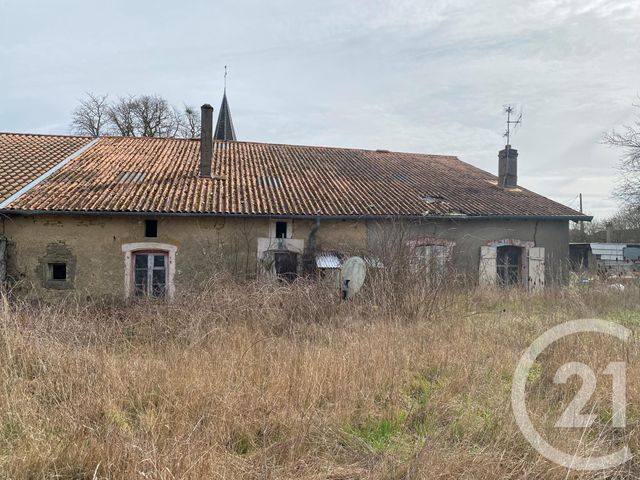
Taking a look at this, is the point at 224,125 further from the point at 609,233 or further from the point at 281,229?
the point at 609,233

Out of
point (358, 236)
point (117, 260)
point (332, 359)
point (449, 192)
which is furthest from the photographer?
point (449, 192)

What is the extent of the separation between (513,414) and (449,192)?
11737mm

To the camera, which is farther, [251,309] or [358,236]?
[358,236]

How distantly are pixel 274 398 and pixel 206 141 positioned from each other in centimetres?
1162

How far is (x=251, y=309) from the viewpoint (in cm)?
578

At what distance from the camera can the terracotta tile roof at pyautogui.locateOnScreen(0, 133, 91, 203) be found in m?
11.5

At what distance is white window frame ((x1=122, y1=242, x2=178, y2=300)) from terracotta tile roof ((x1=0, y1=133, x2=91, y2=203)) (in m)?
3.20

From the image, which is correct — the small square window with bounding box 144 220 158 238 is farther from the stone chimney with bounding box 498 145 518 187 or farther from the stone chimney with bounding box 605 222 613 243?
the stone chimney with bounding box 605 222 613 243

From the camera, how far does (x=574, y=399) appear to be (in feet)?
12.1

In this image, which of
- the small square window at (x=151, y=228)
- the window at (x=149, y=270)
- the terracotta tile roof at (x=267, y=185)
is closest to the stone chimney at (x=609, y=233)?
the terracotta tile roof at (x=267, y=185)

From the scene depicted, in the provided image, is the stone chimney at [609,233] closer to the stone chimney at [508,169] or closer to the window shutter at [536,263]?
the stone chimney at [508,169]

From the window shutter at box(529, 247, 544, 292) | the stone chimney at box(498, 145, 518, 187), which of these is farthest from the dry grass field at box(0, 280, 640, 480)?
the stone chimney at box(498, 145, 518, 187)

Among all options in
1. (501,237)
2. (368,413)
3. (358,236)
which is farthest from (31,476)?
(501,237)

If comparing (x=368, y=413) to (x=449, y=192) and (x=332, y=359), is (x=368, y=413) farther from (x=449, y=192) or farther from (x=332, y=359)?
(x=449, y=192)
